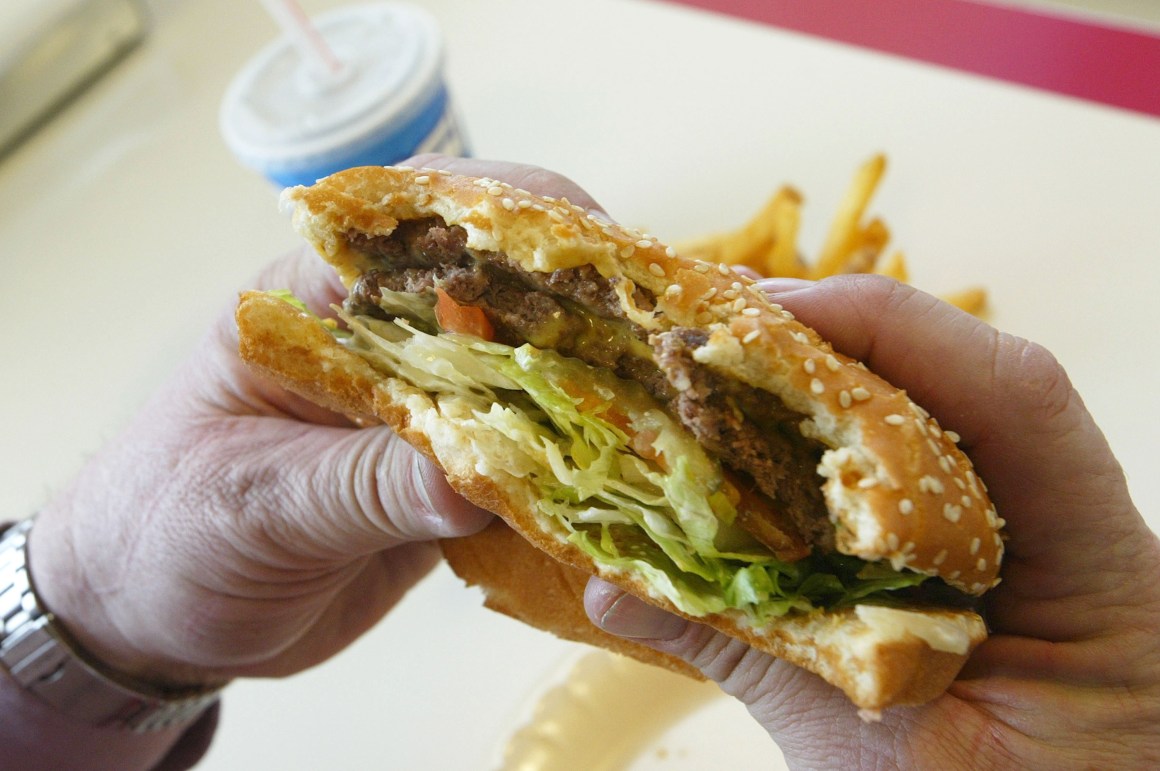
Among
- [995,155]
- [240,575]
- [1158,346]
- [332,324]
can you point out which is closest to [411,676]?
[240,575]

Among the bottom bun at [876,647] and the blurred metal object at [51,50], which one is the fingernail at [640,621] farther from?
the blurred metal object at [51,50]

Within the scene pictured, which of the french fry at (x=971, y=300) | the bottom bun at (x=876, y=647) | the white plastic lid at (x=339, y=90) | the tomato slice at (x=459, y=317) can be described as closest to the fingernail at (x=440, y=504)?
the tomato slice at (x=459, y=317)

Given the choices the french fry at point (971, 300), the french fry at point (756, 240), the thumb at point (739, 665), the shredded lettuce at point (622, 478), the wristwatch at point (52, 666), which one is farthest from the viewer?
the french fry at point (971, 300)

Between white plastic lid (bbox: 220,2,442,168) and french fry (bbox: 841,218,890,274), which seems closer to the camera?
french fry (bbox: 841,218,890,274)

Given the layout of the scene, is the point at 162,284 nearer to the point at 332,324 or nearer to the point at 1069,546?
the point at 332,324

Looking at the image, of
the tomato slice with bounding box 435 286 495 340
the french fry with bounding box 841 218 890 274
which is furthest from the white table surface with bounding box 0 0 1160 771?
the tomato slice with bounding box 435 286 495 340

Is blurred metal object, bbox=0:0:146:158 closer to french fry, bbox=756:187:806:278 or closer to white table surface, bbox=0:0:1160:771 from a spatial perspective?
white table surface, bbox=0:0:1160:771
